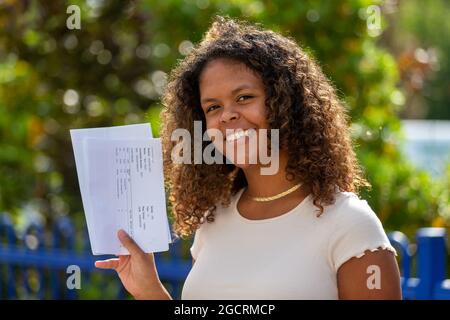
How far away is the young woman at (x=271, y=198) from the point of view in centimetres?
180

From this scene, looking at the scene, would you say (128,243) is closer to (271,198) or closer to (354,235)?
(271,198)

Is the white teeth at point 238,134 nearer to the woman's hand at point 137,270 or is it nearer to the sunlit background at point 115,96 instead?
the woman's hand at point 137,270

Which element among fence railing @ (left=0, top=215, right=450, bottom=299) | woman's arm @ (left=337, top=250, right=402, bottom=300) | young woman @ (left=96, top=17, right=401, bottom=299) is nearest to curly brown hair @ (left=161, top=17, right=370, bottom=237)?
young woman @ (left=96, top=17, right=401, bottom=299)

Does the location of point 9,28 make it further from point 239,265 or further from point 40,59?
point 239,265

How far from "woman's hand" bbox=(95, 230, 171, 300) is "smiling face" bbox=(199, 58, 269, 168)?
0.31 metres

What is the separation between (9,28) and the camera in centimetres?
530

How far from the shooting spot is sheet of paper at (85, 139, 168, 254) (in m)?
2.00

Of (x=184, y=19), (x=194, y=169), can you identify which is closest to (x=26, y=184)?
(x=184, y=19)

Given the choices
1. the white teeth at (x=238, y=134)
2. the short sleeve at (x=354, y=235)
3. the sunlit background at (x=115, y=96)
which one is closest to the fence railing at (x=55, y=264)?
the sunlit background at (x=115, y=96)

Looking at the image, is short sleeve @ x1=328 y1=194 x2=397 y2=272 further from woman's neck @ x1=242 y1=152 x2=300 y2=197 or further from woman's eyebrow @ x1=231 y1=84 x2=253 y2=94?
woman's eyebrow @ x1=231 y1=84 x2=253 y2=94

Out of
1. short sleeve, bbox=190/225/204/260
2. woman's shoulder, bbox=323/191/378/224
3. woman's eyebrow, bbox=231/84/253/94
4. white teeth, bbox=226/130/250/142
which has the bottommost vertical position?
short sleeve, bbox=190/225/204/260

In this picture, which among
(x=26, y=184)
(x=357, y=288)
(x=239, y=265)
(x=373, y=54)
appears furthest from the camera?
(x=26, y=184)

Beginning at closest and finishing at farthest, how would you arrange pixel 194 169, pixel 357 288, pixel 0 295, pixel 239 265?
1. pixel 357 288
2. pixel 239 265
3. pixel 194 169
4. pixel 0 295

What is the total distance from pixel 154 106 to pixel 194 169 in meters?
3.06
